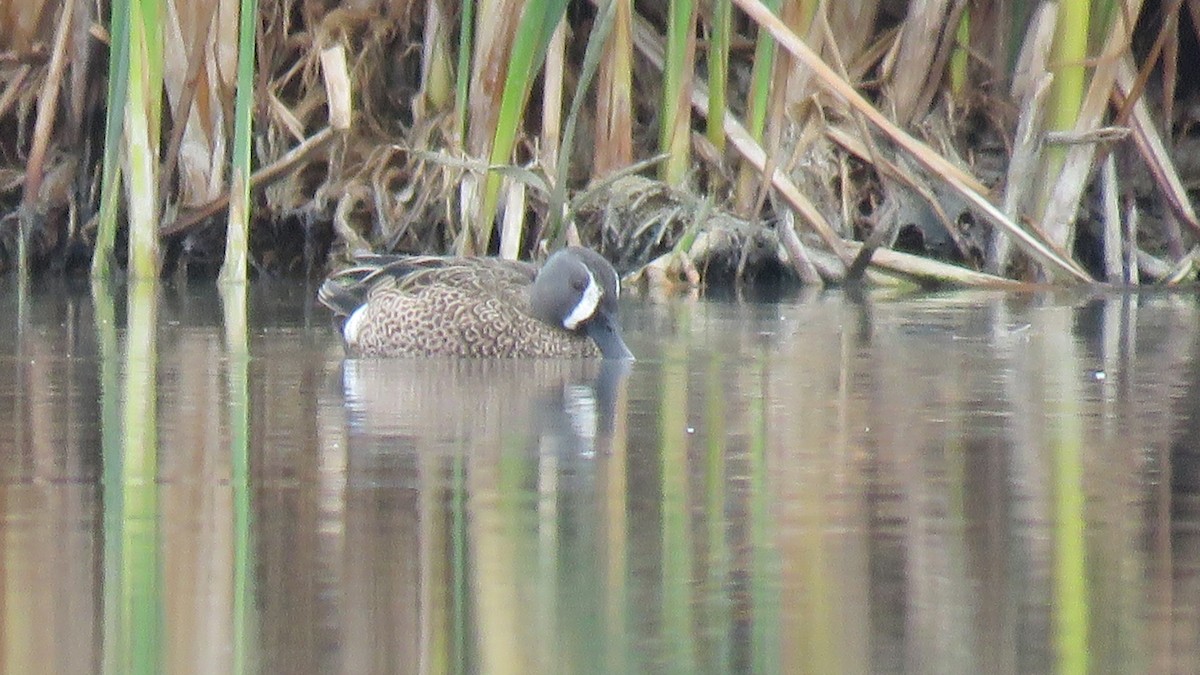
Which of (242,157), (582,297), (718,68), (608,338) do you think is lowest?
(608,338)

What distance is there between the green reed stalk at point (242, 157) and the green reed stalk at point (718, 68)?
1953 mm

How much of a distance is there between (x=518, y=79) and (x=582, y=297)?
2.58m

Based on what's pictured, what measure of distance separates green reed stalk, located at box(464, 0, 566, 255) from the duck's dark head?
7.04ft

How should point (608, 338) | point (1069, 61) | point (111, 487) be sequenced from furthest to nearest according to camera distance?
point (1069, 61), point (608, 338), point (111, 487)

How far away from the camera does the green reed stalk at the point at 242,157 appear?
356 inches

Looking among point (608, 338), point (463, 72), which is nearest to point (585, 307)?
point (608, 338)

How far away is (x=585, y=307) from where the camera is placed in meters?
7.16

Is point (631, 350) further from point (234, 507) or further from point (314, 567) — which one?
point (314, 567)

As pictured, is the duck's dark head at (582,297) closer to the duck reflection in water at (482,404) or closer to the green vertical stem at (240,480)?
the duck reflection in water at (482,404)

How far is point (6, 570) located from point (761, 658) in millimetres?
1128

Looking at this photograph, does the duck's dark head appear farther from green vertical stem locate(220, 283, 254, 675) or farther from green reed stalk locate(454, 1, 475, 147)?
green reed stalk locate(454, 1, 475, 147)

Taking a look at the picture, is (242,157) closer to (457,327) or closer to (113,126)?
(113,126)

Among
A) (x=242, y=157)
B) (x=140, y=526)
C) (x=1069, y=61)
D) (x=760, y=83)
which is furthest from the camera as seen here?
(x=760, y=83)

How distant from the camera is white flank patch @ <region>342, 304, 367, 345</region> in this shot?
24.2 ft
